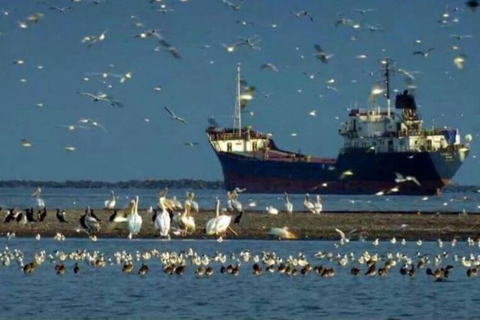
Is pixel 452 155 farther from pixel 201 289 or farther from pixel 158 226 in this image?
pixel 201 289

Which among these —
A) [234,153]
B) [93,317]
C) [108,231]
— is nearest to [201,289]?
[93,317]

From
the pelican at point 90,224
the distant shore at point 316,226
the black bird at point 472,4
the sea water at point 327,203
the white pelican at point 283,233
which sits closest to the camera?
the black bird at point 472,4

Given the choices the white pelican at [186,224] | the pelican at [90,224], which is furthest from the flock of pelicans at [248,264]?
the pelican at [90,224]

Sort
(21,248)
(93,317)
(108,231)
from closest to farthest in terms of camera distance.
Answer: (93,317)
(21,248)
(108,231)

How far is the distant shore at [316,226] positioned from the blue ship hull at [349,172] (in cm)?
5644

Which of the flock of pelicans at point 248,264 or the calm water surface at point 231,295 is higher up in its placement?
the flock of pelicans at point 248,264

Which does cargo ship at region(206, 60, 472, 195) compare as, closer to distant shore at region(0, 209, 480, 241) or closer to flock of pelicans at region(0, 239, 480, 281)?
distant shore at region(0, 209, 480, 241)

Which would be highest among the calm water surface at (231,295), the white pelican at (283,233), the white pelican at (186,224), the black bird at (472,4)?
the black bird at (472,4)

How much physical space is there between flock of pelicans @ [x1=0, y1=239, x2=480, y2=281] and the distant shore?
8542 millimetres

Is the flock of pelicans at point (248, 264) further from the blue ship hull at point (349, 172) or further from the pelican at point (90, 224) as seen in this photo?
the blue ship hull at point (349, 172)

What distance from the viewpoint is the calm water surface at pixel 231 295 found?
27219mm

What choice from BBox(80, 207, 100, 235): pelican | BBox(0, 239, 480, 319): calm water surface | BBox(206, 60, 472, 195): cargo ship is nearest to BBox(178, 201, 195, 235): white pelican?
BBox(80, 207, 100, 235): pelican

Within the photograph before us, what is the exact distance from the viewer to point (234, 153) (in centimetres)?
12619

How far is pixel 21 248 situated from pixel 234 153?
85039 mm
